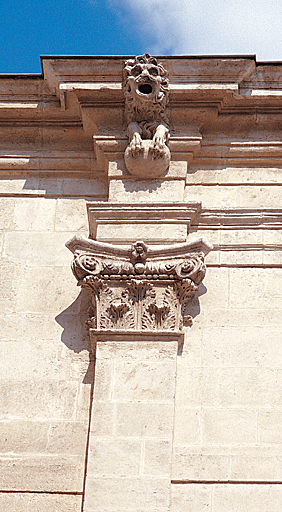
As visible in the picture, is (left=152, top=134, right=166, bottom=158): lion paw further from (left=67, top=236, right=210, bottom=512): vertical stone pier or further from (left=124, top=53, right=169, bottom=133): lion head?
(left=67, top=236, right=210, bottom=512): vertical stone pier

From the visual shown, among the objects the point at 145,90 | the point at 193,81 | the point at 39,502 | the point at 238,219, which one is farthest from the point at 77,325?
the point at 193,81

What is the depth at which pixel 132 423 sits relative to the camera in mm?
7414

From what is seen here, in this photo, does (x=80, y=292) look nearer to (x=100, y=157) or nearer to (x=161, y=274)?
(x=161, y=274)

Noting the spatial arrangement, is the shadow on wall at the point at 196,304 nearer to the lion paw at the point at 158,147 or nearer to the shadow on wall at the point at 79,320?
the shadow on wall at the point at 79,320

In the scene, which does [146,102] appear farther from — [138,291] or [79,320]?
[79,320]

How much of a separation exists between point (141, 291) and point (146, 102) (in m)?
1.89

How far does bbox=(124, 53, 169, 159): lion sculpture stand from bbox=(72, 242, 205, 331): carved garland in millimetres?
1158

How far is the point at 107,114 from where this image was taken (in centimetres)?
913

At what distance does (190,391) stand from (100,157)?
2484mm

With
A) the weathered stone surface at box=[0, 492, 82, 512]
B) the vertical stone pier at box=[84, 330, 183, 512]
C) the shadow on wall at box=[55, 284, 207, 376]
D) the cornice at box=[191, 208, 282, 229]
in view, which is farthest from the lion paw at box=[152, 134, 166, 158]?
the weathered stone surface at box=[0, 492, 82, 512]

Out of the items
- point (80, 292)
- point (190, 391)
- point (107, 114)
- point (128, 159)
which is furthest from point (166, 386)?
point (107, 114)

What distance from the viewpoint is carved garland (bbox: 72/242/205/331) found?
7922 mm

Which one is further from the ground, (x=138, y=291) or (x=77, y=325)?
(x=138, y=291)

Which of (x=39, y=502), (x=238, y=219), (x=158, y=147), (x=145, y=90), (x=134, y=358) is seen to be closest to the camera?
(x=39, y=502)
